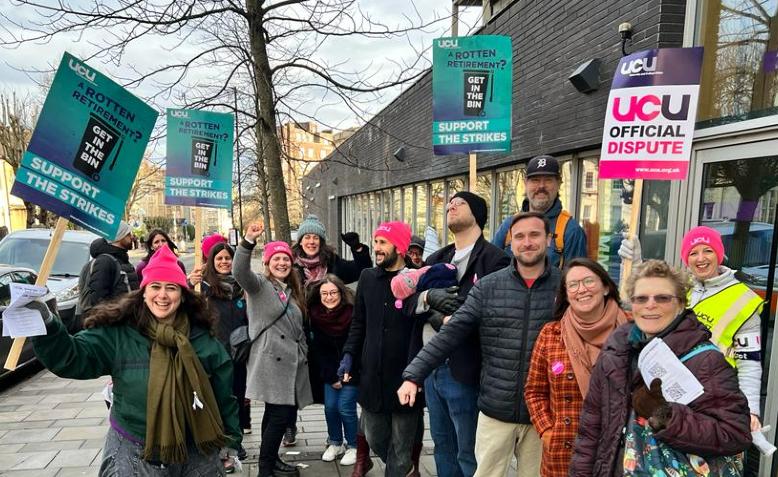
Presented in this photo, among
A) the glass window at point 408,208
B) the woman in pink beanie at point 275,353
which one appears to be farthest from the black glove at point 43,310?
the glass window at point 408,208

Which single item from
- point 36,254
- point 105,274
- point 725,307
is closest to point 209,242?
point 105,274

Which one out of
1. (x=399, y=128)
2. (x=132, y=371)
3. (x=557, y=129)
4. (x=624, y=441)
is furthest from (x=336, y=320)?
(x=399, y=128)

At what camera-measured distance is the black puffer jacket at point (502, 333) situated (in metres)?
2.39

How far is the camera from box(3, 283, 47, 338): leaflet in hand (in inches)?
72.8

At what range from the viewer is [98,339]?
2227 millimetres

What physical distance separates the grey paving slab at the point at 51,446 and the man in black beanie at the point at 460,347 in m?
3.40

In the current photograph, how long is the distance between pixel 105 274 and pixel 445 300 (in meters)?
3.43

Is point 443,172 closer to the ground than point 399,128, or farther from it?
closer to the ground

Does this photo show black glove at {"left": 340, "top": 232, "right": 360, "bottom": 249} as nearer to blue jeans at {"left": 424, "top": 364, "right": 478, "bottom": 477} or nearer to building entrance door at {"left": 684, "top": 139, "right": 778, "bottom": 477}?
blue jeans at {"left": 424, "top": 364, "right": 478, "bottom": 477}

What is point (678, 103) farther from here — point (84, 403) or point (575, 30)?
point (84, 403)

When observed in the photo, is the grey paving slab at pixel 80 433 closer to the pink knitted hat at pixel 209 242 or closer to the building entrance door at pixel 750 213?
the pink knitted hat at pixel 209 242

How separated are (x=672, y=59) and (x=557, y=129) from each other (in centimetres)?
268

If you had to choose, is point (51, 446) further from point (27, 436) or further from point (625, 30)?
point (625, 30)

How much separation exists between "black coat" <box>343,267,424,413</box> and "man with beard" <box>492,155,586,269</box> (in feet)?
2.97
